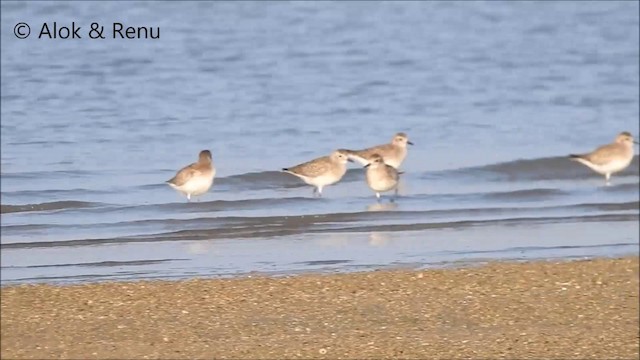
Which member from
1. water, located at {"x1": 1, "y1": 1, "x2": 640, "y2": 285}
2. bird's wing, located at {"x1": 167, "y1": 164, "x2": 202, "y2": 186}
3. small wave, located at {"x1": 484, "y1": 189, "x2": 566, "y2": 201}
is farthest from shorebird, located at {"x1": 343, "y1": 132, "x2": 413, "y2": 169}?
bird's wing, located at {"x1": 167, "y1": 164, "x2": 202, "y2": 186}

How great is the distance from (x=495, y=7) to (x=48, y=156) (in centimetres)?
1454

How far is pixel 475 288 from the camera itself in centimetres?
968

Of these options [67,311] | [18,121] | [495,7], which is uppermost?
[495,7]

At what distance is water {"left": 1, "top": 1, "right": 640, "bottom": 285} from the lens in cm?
1179

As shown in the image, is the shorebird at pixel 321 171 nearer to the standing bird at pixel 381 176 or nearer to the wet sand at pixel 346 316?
the standing bird at pixel 381 176

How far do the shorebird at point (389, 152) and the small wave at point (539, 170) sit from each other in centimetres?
67

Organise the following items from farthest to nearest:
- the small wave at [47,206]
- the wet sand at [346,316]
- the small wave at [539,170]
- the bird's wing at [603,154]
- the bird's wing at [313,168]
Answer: the small wave at [539,170]
the bird's wing at [603,154]
the bird's wing at [313,168]
the small wave at [47,206]
the wet sand at [346,316]

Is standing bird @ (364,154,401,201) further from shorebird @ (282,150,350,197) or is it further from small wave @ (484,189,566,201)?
small wave @ (484,189,566,201)

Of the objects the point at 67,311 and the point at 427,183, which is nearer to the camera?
the point at 67,311

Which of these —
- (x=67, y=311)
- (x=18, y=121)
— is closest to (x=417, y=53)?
(x=18, y=121)

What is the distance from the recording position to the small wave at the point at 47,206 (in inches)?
526

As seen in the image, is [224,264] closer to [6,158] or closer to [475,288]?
[475,288]

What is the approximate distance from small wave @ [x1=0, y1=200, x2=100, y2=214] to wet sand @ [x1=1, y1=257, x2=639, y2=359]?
3528 mm

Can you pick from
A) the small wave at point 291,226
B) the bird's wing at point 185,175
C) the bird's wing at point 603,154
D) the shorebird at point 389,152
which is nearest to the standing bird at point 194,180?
the bird's wing at point 185,175
